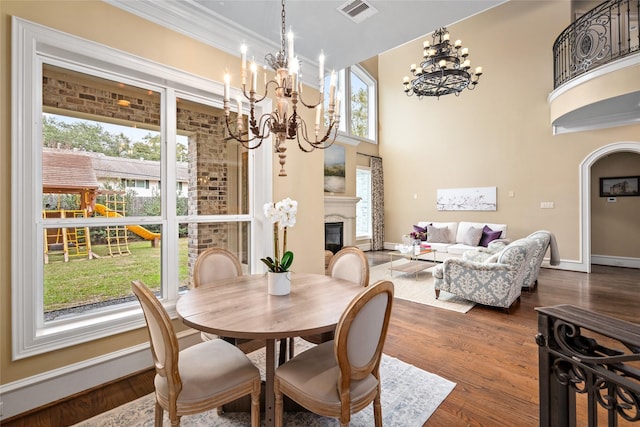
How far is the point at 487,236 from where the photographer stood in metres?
6.23

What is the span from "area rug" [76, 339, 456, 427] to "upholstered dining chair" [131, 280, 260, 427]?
414 millimetres

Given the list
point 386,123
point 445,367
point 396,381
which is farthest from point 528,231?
point 396,381

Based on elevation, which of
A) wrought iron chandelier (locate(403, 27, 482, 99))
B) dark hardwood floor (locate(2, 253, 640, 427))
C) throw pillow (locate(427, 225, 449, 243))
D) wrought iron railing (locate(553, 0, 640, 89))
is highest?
wrought iron railing (locate(553, 0, 640, 89))

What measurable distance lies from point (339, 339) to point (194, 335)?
6.33 ft

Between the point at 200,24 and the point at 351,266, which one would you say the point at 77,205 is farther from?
the point at 351,266

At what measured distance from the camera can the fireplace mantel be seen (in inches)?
276

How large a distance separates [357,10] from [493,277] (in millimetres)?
A: 3298

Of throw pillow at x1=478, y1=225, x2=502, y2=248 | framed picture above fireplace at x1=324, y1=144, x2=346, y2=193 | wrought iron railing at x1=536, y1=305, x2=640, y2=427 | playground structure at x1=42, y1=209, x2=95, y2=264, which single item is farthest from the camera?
framed picture above fireplace at x1=324, y1=144, x2=346, y2=193

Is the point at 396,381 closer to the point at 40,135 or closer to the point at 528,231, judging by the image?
the point at 40,135

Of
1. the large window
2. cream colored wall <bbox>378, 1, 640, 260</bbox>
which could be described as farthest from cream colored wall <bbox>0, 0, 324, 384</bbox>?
cream colored wall <bbox>378, 1, 640, 260</bbox>

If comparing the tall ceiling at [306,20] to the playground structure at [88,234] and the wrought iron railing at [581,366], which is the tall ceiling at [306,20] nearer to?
the playground structure at [88,234]

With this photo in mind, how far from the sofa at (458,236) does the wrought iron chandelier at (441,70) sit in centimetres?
304

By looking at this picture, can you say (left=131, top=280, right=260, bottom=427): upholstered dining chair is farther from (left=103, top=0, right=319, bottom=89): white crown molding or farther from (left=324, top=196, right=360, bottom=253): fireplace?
(left=324, top=196, right=360, bottom=253): fireplace

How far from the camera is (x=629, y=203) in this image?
602 centimetres
